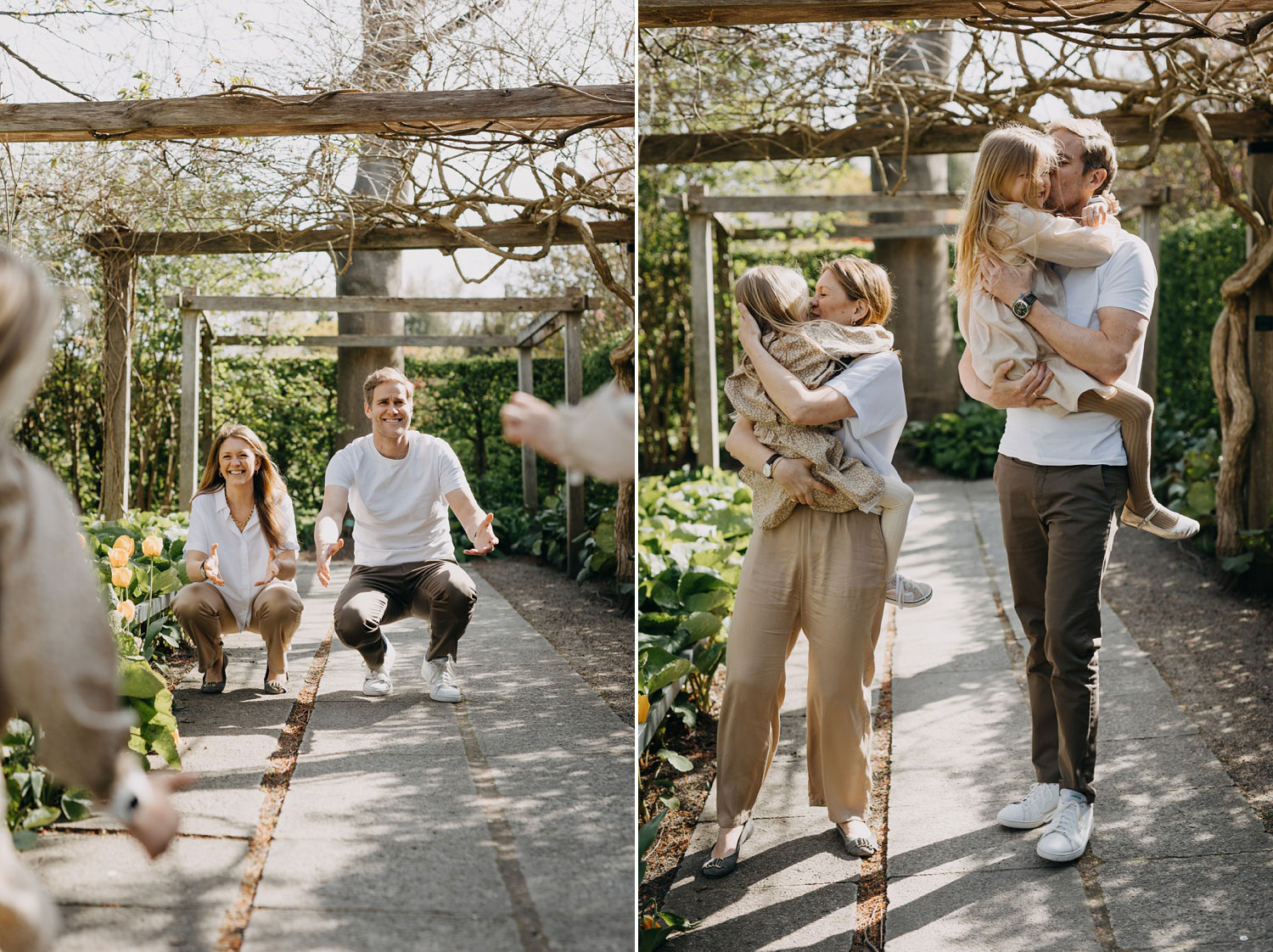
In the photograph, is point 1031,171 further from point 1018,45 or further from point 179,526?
point 1018,45

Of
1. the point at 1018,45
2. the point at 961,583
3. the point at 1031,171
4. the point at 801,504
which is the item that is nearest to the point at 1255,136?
the point at 1018,45

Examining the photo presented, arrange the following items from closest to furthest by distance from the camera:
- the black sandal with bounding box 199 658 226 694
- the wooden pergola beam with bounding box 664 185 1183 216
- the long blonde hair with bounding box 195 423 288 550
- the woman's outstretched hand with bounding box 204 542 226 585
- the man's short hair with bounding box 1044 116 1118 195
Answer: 1. the black sandal with bounding box 199 658 226 694
2. the woman's outstretched hand with bounding box 204 542 226 585
3. the long blonde hair with bounding box 195 423 288 550
4. the man's short hair with bounding box 1044 116 1118 195
5. the wooden pergola beam with bounding box 664 185 1183 216

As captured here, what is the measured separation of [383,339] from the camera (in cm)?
273

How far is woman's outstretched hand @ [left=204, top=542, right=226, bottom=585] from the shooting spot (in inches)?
71.0

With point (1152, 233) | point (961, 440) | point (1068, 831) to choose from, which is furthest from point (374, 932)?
point (961, 440)

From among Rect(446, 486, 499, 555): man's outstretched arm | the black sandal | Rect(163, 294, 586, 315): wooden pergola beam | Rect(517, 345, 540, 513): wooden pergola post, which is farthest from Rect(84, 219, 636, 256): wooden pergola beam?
the black sandal

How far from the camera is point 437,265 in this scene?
2.43 metres

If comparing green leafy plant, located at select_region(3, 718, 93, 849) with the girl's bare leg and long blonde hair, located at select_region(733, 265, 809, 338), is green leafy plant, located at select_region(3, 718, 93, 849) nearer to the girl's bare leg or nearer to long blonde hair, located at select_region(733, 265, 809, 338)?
long blonde hair, located at select_region(733, 265, 809, 338)

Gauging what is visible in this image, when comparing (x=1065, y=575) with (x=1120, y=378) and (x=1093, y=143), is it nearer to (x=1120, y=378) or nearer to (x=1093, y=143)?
(x=1120, y=378)

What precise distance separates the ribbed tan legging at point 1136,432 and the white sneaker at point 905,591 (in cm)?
57

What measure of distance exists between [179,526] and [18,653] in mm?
692

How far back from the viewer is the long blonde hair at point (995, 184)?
2293 millimetres

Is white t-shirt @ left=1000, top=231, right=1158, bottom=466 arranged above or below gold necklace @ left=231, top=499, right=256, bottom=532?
above

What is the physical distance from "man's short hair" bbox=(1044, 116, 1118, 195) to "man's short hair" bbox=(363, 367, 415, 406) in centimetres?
153
